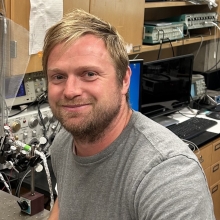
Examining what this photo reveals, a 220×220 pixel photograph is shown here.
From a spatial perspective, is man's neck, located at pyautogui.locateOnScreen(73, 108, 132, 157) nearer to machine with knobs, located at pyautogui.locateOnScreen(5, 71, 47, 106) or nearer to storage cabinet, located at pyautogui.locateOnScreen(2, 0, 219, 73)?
storage cabinet, located at pyautogui.locateOnScreen(2, 0, 219, 73)

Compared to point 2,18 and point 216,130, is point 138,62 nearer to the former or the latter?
point 216,130

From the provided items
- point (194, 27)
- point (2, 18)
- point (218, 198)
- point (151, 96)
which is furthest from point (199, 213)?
point (194, 27)

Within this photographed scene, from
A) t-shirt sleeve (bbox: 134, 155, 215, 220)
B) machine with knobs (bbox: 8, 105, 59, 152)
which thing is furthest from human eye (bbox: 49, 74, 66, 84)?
machine with knobs (bbox: 8, 105, 59, 152)

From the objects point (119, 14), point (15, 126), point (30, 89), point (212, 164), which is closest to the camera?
point (15, 126)

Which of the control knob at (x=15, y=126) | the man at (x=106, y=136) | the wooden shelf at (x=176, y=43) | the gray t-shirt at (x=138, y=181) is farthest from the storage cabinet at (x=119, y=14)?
the gray t-shirt at (x=138, y=181)

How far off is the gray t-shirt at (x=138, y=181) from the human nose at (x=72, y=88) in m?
0.17

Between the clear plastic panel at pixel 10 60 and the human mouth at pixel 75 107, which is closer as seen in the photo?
the human mouth at pixel 75 107

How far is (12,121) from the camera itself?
77.0 inches

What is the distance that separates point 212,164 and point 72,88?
1.89 m

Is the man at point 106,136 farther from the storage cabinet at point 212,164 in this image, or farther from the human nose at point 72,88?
the storage cabinet at point 212,164

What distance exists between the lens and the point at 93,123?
1.07 meters

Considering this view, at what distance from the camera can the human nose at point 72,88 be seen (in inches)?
41.1

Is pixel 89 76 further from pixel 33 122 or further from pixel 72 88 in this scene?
pixel 33 122

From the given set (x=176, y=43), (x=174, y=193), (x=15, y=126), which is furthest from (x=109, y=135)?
(x=176, y=43)
